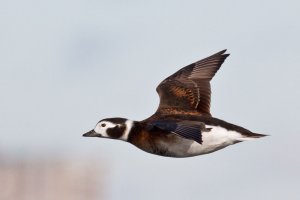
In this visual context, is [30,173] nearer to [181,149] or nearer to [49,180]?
[49,180]

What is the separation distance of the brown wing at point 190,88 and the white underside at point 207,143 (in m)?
1.54

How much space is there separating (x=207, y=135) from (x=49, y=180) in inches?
4750

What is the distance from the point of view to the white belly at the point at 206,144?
76.1 ft

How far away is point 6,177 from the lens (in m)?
145

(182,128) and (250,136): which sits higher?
(182,128)

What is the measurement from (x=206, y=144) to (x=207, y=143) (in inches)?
1.2

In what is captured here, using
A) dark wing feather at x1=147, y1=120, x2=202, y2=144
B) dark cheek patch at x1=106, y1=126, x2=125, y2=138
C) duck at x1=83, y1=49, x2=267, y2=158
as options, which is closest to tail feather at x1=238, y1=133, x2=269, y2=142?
duck at x1=83, y1=49, x2=267, y2=158

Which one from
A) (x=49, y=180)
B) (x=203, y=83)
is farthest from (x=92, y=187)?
(x=203, y=83)

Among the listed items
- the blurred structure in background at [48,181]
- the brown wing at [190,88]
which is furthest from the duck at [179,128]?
the blurred structure in background at [48,181]

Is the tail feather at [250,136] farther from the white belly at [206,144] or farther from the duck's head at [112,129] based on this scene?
the duck's head at [112,129]

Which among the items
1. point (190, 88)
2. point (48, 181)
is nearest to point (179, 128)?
point (190, 88)

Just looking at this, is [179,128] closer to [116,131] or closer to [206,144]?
[206,144]

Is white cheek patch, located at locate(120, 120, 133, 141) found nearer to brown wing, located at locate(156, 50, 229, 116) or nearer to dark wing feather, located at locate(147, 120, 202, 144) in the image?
dark wing feather, located at locate(147, 120, 202, 144)

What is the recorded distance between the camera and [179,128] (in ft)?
72.5
